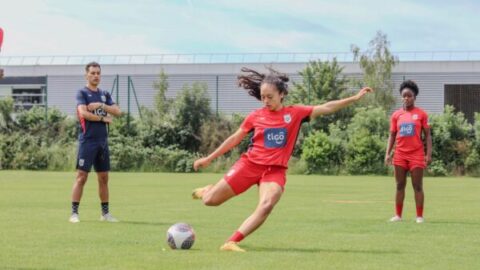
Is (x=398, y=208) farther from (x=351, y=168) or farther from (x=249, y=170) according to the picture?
(x=351, y=168)

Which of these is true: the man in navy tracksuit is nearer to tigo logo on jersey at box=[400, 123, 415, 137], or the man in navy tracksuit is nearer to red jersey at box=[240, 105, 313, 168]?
red jersey at box=[240, 105, 313, 168]

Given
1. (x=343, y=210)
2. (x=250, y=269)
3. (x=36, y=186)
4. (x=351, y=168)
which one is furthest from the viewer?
(x=351, y=168)

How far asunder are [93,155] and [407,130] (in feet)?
18.0

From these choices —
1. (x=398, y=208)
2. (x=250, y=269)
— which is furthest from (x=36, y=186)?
(x=250, y=269)

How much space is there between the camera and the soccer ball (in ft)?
34.8

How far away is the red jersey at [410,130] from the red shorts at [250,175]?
4.79 meters

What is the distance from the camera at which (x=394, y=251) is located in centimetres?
1062

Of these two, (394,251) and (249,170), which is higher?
(249,170)

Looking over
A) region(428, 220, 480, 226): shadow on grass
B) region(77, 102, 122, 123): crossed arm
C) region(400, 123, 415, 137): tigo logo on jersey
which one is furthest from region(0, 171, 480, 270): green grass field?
region(77, 102, 122, 123): crossed arm

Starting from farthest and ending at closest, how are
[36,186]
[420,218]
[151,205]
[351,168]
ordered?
[351,168] < [36,186] < [151,205] < [420,218]

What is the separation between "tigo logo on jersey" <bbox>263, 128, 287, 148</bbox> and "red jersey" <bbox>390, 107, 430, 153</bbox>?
4814 mm

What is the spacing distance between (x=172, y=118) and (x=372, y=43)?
68.5ft

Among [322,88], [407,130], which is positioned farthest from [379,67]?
[407,130]

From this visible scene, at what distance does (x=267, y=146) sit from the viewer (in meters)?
11.0
